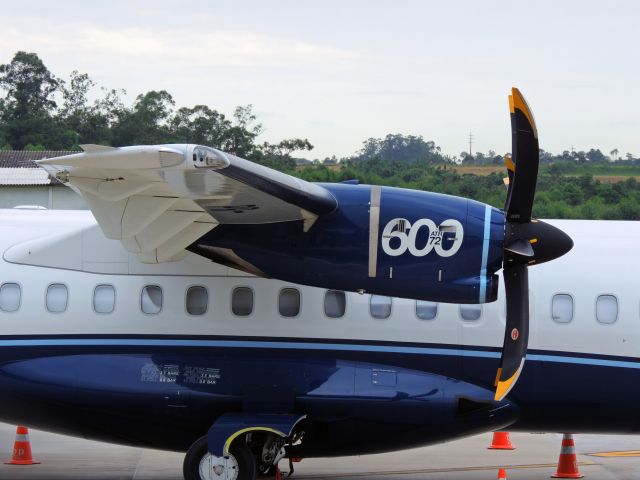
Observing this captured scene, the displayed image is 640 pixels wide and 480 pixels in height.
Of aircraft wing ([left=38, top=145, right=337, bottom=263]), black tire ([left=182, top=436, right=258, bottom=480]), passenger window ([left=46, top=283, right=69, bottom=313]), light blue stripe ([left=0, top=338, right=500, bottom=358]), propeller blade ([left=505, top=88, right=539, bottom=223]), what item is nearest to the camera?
aircraft wing ([left=38, top=145, right=337, bottom=263])

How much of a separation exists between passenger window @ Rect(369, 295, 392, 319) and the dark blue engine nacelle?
3.77ft

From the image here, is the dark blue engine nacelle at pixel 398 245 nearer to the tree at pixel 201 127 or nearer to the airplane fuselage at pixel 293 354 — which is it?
the airplane fuselage at pixel 293 354

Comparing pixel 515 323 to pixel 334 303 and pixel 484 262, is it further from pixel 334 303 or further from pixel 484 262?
pixel 334 303

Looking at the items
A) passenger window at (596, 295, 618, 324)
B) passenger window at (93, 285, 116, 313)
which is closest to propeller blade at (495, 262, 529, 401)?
passenger window at (596, 295, 618, 324)

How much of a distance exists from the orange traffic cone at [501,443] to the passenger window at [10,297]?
7.04 m

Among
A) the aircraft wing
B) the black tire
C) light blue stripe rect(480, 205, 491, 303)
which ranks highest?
the aircraft wing

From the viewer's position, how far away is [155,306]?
458 inches

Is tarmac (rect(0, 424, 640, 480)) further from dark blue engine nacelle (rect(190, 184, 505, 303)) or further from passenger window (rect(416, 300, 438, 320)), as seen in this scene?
dark blue engine nacelle (rect(190, 184, 505, 303))

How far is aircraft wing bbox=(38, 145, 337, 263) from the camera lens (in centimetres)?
881

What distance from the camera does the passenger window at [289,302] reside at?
11594 mm

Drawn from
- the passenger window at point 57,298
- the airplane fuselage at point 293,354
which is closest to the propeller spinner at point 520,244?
the airplane fuselage at point 293,354

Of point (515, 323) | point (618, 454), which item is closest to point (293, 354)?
point (515, 323)

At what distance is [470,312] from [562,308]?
3.25ft

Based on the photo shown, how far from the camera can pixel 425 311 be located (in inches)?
457
